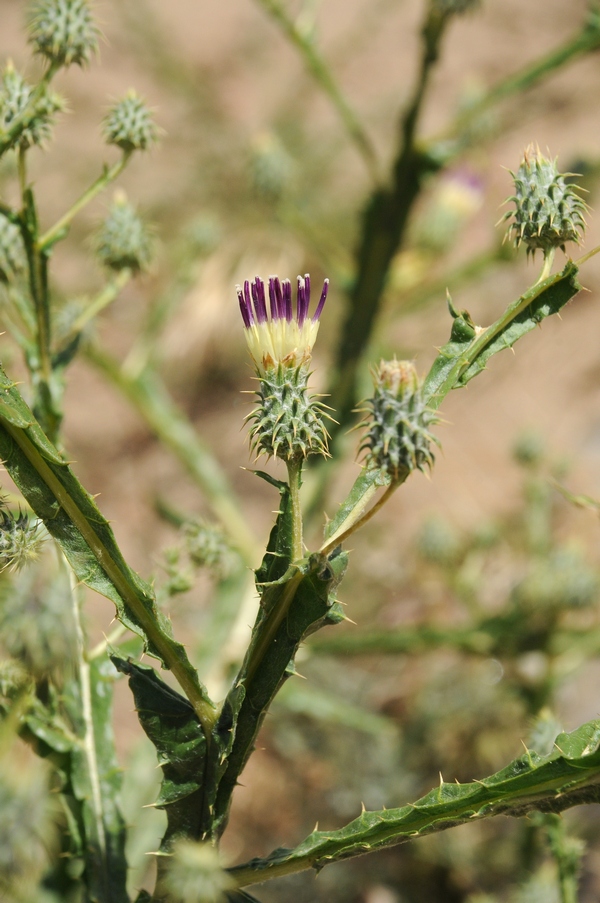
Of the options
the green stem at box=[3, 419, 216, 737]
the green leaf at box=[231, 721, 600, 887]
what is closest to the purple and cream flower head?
the green stem at box=[3, 419, 216, 737]

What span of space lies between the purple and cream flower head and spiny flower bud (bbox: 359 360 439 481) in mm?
230

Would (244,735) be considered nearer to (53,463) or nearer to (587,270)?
(53,463)

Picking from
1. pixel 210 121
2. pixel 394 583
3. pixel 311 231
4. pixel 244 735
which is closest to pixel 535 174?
pixel 244 735

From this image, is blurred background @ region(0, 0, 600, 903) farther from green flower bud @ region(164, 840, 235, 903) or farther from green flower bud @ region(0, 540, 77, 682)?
green flower bud @ region(164, 840, 235, 903)

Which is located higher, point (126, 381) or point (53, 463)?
point (126, 381)

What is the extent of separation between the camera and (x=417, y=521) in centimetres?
689

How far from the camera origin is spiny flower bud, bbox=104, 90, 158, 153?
2314 millimetres

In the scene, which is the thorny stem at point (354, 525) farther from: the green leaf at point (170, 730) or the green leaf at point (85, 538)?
the green leaf at point (170, 730)

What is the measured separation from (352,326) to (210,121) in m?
6.02

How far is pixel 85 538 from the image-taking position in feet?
5.23

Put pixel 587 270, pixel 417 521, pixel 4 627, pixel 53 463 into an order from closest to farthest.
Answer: pixel 53 463 < pixel 4 627 < pixel 417 521 < pixel 587 270

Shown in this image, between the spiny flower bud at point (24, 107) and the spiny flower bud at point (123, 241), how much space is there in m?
0.49

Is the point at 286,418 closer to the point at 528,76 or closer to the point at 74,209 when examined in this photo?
the point at 74,209

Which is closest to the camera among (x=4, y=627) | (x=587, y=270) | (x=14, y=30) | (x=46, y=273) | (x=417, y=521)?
(x=4, y=627)
